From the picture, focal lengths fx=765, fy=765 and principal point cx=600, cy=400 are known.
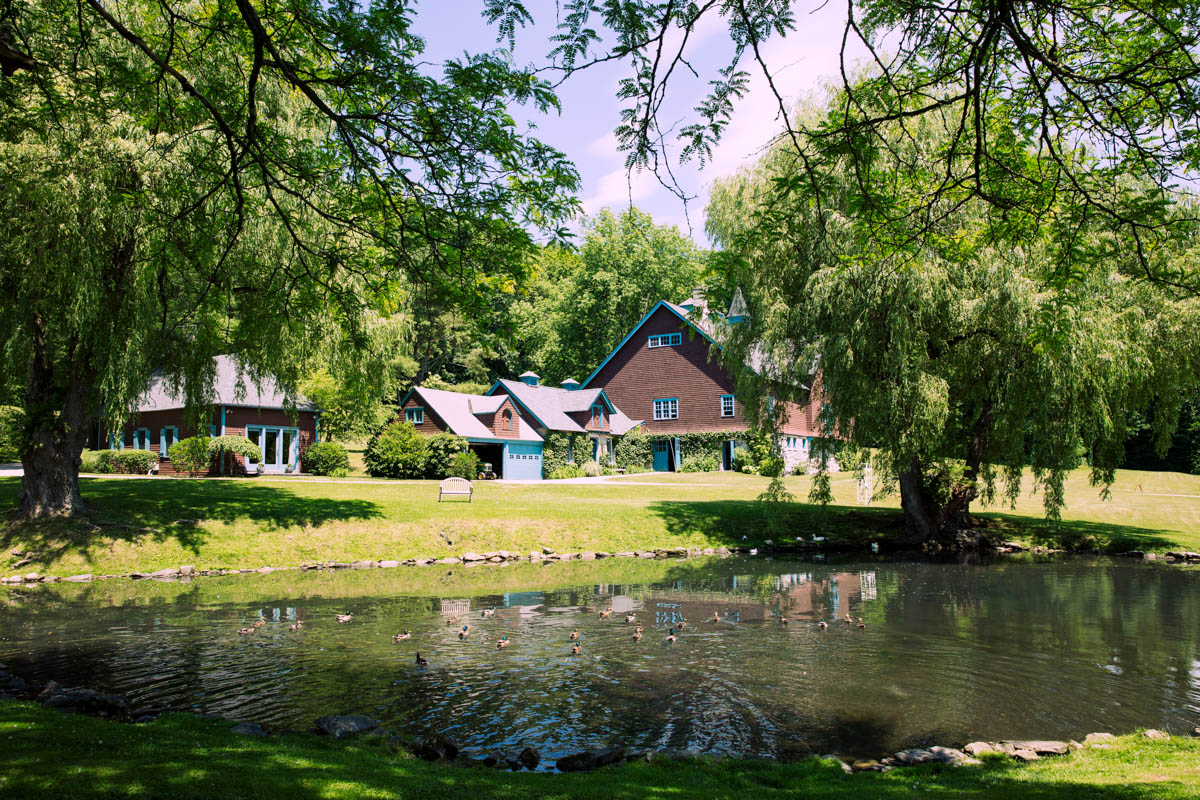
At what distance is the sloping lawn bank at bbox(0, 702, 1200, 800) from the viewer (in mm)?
5250

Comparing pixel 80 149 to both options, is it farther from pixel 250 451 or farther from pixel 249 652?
pixel 250 451

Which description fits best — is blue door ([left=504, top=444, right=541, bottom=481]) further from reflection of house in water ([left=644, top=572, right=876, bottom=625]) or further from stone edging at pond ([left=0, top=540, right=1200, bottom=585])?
reflection of house in water ([left=644, top=572, right=876, bottom=625])

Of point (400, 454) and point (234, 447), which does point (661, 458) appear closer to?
point (400, 454)

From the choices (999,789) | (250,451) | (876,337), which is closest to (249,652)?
(999,789)

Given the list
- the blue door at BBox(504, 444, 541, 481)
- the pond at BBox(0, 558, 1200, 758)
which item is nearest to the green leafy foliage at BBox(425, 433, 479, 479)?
the blue door at BBox(504, 444, 541, 481)

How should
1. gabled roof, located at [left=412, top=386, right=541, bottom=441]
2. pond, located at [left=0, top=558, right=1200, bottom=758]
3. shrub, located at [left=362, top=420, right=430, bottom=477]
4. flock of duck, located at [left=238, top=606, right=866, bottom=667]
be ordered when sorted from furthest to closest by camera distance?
gabled roof, located at [left=412, top=386, right=541, bottom=441] < shrub, located at [left=362, top=420, right=430, bottom=477] < flock of duck, located at [left=238, top=606, right=866, bottom=667] < pond, located at [left=0, top=558, right=1200, bottom=758]

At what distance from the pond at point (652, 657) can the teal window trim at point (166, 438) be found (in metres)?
24.0

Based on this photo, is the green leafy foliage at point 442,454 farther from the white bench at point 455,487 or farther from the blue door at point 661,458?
the blue door at point 661,458

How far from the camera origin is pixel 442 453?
38031mm

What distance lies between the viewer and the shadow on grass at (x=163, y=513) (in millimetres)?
18375

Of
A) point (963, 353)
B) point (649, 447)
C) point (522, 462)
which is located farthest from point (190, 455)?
point (963, 353)

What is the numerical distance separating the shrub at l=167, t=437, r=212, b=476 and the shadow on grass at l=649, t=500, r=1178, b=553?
20.5 meters

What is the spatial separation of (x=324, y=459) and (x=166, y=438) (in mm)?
8167

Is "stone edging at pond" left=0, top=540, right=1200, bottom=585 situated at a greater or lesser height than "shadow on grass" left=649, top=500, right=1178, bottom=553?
lesser
